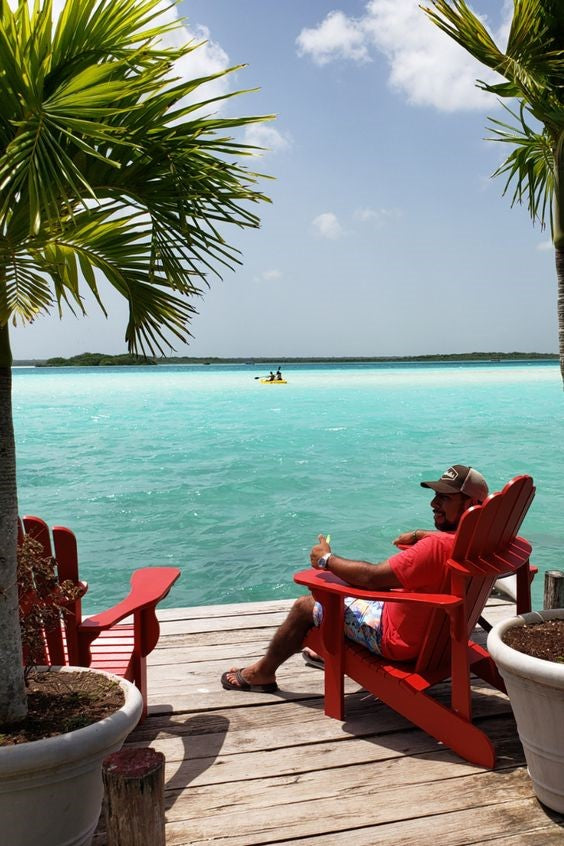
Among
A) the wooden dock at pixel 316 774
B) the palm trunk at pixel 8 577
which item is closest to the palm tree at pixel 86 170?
the palm trunk at pixel 8 577

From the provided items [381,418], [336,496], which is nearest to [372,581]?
[336,496]

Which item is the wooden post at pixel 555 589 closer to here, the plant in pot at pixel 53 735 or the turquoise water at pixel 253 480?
the plant in pot at pixel 53 735

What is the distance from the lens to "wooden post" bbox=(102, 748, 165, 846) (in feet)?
6.50

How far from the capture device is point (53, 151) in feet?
6.85

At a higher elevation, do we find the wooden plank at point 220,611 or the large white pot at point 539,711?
the large white pot at point 539,711

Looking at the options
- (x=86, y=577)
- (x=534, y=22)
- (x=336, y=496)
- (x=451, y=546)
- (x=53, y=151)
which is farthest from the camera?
(x=336, y=496)

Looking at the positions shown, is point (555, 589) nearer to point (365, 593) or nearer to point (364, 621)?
point (364, 621)

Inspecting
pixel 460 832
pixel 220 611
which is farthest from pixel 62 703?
pixel 220 611

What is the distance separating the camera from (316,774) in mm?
3154

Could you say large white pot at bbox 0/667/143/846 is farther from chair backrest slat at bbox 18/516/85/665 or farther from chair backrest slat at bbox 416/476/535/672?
chair backrest slat at bbox 416/476/535/672

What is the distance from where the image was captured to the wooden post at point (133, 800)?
1.98 meters

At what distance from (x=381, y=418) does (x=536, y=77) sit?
1449 inches

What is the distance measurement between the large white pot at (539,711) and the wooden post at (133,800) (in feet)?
4.48

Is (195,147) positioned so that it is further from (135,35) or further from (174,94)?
(135,35)
